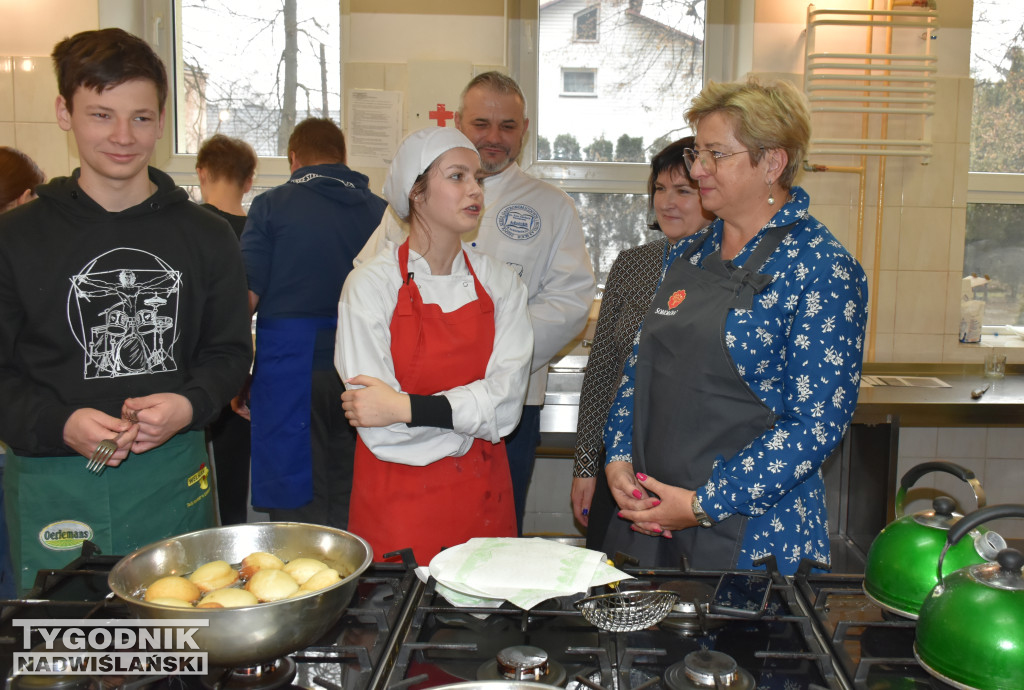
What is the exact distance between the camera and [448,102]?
3428 millimetres

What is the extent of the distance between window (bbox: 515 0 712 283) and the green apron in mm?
2384

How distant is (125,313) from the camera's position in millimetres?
1603

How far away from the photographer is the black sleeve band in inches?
66.2

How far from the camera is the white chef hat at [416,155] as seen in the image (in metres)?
1.86

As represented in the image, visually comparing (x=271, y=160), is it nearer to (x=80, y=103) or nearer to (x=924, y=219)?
(x=80, y=103)

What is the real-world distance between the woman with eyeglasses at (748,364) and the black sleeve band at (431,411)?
0.37m

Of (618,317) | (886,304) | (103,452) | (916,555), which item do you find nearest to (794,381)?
(916,555)

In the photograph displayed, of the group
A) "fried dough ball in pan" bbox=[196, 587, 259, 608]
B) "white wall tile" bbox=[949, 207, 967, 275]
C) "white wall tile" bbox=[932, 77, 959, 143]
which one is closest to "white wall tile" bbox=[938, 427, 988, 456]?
"white wall tile" bbox=[949, 207, 967, 275]

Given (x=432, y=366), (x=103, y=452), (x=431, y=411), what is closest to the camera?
(x=103, y=452)

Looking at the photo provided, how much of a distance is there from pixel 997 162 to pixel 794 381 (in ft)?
9.28

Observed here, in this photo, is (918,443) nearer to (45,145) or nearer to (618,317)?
(618,317)

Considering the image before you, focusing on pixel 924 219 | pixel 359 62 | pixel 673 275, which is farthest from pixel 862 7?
pixel 673 275

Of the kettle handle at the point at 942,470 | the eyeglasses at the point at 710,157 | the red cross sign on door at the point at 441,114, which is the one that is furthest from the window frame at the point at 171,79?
the kettle handle at the point at 942,470

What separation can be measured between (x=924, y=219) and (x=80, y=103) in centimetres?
314
